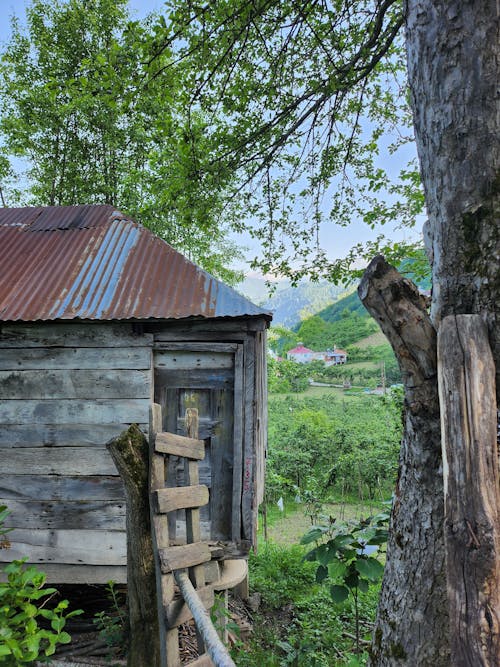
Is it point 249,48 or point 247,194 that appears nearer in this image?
point 249,48

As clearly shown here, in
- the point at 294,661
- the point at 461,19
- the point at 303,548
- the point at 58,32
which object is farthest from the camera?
the point at 58,32

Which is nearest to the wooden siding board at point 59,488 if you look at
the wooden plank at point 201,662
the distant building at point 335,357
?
the wooden plank at point 201,662

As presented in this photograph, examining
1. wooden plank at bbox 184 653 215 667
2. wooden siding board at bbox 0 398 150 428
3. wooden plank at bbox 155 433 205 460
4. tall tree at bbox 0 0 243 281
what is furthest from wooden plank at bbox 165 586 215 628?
tall tree at bbox 0 0 243 281

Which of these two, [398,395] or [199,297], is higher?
[199,297]

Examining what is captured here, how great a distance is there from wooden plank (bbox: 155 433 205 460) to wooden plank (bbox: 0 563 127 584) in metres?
2.59

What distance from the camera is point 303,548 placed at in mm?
8156

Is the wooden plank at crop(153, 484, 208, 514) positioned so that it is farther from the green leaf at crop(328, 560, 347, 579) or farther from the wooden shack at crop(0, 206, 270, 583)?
the wooden shack at crop(0, 206, 270, 583)

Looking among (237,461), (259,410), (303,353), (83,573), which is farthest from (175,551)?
(303,353)

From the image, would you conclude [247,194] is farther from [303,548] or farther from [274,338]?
[274,338]

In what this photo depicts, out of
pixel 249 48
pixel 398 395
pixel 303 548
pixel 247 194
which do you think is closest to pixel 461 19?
pixel 249 48

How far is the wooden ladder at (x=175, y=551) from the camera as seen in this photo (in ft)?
7.69

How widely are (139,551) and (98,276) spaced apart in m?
3.30

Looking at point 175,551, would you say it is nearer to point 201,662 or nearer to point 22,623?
point 201,662

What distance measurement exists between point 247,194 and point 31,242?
3.18m
